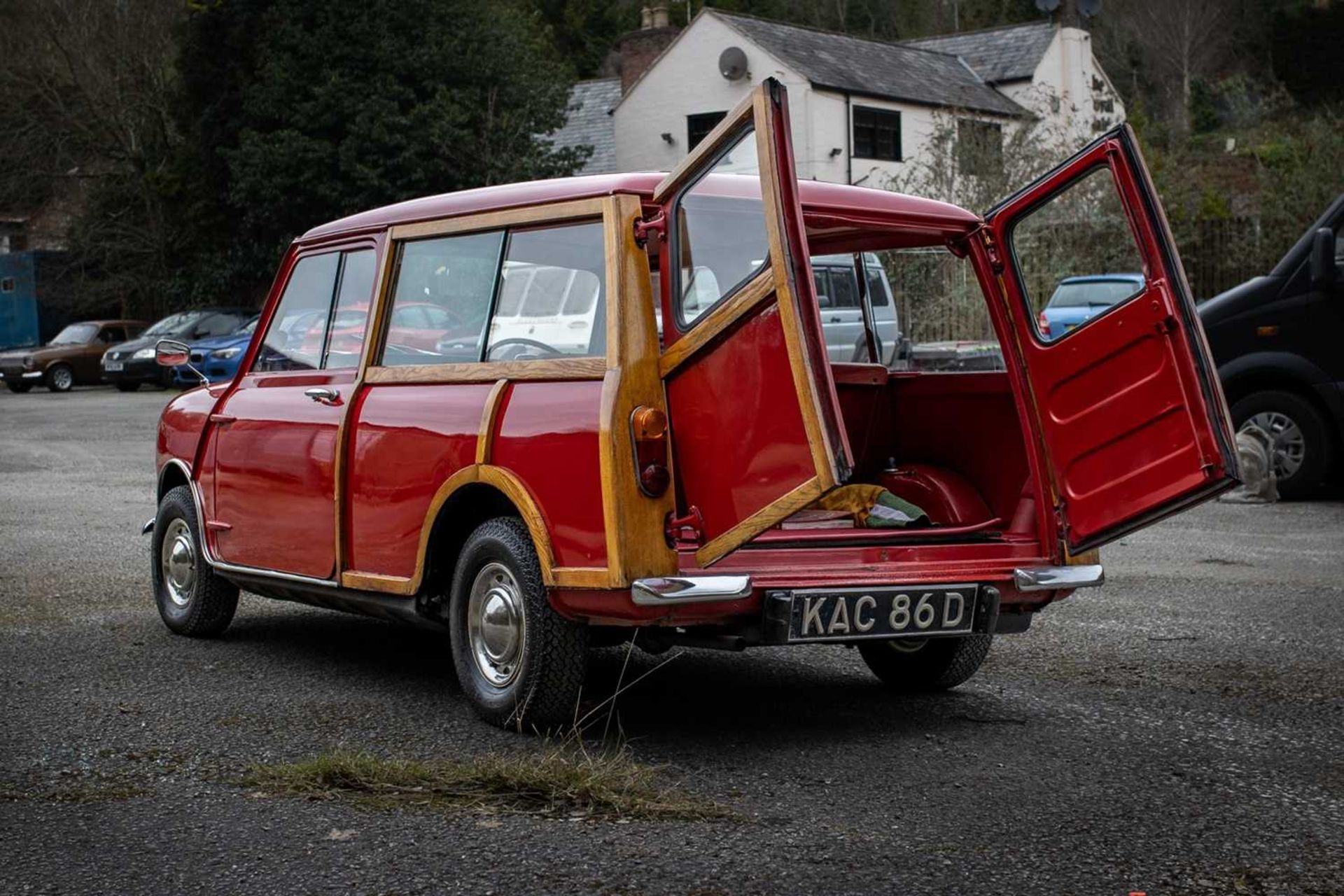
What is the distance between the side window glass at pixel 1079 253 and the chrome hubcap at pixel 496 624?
18200 millimetres

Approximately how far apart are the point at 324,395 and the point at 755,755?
2362 millimetres

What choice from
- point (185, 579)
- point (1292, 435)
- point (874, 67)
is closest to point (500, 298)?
point (185, 579)

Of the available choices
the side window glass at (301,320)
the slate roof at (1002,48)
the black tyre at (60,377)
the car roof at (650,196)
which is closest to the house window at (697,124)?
the slate roof at (1002,48)

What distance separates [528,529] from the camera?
5.70m

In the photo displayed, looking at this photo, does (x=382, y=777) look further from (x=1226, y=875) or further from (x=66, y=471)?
(x=66, y=471)

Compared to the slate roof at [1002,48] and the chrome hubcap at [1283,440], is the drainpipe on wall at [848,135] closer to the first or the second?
the slate roof at [1002,48]

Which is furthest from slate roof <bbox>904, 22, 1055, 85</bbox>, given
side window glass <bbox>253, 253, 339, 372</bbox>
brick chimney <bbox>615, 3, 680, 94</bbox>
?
side window glass <bbox>253, 253, 339, 372</bbox>

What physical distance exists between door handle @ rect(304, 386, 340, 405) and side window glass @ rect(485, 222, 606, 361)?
3.08 ft

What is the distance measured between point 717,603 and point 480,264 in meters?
1.65

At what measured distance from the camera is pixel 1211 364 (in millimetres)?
5648

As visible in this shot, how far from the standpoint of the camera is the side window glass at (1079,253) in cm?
2439

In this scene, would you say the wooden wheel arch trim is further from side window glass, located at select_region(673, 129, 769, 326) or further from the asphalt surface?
side window glass, located at select_region(673, 129, 769, 326)

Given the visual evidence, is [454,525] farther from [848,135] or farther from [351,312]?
[848,135]

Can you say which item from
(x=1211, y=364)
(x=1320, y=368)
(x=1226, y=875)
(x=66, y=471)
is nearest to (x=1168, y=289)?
(x=1211, y=364)
